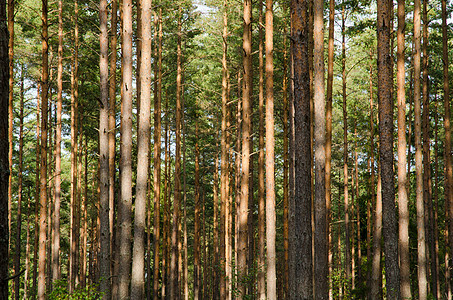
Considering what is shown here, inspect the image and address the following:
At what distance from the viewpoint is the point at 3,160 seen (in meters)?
2.95

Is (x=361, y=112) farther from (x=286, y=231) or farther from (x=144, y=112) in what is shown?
(x=144, y=112)

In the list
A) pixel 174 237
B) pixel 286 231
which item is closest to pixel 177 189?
pixel 174 237

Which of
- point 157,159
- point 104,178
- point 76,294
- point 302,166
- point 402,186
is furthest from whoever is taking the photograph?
point 157,159

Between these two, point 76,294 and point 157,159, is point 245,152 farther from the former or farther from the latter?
point 157,159

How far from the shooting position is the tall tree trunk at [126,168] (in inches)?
342

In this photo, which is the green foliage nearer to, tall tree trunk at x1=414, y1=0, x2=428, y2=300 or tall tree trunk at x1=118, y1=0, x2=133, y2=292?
tall tree trunk at x1=118, y1=0, x2=133, y2=292

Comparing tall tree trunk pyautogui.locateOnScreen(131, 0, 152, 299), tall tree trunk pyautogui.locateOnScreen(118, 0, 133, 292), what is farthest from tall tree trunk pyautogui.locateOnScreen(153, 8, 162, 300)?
tall tree trunk pyautogui.locateOnScreen(131, 0, 152, 299)

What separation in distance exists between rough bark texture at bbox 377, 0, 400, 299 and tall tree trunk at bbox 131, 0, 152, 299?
5131 mm

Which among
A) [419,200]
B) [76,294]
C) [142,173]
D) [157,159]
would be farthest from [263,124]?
[76,294]

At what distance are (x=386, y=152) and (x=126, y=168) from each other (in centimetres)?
575

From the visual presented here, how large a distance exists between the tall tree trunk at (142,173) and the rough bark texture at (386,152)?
5.13m

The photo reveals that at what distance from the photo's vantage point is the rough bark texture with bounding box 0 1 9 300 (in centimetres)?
286

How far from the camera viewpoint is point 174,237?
19.8 metres

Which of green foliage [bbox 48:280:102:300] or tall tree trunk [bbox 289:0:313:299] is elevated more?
tall tree trunk [bbox 289:0:313:299]
